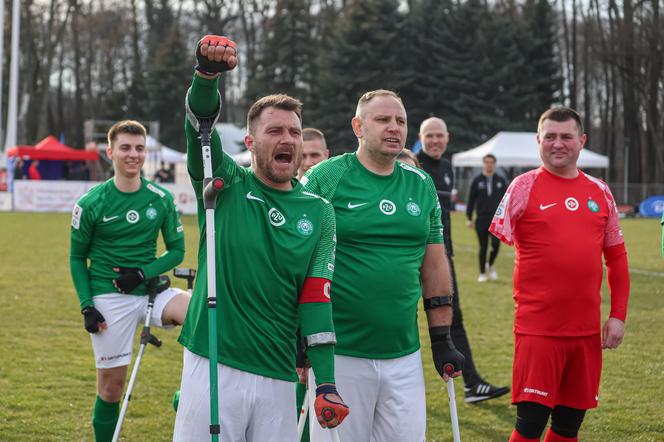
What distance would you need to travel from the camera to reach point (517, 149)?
35.1 meters

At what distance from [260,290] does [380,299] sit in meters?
0.82

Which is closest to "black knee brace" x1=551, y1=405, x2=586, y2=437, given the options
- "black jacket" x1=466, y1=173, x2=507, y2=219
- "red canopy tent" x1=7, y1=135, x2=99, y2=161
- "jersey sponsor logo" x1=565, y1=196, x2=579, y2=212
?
"jersey sponsor logo" x1=565, y1=196, x2=579, y2=212

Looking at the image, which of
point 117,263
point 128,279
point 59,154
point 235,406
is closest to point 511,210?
point 235,406

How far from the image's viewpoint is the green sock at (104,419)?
18.7 ft

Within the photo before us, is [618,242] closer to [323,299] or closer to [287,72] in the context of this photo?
[323,299]

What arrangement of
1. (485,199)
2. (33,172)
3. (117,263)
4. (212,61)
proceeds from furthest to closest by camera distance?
(33,172) → (485,199) → (117,263) → (212,61)

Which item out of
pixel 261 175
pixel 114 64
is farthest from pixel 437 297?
pixel 114 64

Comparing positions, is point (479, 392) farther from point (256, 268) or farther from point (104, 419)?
point (256, 268)

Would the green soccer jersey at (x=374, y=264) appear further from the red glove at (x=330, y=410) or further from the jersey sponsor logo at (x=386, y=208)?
the red glove at (x=330, y=410)

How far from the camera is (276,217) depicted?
11.7ft

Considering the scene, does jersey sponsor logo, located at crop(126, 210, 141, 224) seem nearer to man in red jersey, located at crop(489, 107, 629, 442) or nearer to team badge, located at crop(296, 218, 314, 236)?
man in red jersey, located at crop(489, 107, 629, 442)

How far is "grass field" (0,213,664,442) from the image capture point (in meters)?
6.44

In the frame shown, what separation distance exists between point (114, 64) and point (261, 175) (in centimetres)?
5973

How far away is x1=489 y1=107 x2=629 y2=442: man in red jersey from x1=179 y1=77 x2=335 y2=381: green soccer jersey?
1.69 meters
